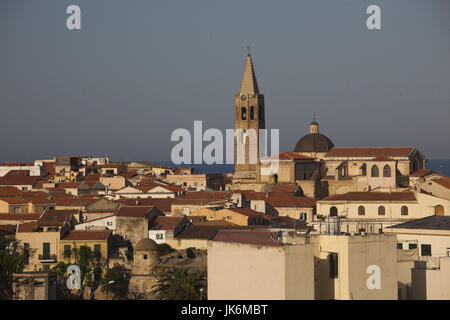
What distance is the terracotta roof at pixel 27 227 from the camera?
134 feet

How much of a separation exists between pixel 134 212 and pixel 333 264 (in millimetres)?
22222

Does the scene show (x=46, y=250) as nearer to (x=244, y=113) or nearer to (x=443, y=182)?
(x=443, y=182)

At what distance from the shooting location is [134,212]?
139 ft

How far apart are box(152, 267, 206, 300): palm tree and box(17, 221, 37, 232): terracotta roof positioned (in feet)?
32.0

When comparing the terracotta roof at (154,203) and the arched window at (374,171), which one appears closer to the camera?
the terracotta roof at (154,203)

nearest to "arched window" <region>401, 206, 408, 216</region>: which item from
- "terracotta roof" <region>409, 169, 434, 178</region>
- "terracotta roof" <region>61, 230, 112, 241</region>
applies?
"terracotta roof" <region>61, 230, 112, 241</region>

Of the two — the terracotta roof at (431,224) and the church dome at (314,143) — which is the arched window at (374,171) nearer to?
the church dome at (314,143)

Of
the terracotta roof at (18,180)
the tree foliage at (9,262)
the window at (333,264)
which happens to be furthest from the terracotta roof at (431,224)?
the terracotta roof at (18,180)

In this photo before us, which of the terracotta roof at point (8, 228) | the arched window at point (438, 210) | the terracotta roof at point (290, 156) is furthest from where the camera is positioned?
the terracotta roof at point (290, 156)

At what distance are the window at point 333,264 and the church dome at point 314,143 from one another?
5101 centimetres

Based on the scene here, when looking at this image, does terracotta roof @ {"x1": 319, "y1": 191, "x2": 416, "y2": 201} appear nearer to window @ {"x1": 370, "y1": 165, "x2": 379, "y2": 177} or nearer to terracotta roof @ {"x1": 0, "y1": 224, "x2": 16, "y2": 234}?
window @ {"x1": 370, "y1": 165, "x2": 379, "y2": 177}

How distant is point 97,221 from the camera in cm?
4209

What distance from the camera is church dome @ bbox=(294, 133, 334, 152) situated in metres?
72.3
